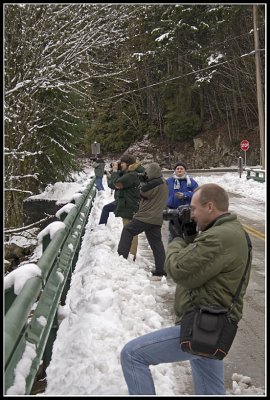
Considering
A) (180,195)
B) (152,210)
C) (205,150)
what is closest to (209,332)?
(180,195)

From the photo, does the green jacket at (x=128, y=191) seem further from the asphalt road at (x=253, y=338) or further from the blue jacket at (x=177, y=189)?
the asphalt road at (x=253, y=338)

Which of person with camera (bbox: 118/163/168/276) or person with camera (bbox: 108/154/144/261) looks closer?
person with camera (bbox: 118/163/168/276)

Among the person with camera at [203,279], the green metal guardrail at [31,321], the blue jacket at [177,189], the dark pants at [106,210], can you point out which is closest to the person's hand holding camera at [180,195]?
the blue jacket at [177,189]

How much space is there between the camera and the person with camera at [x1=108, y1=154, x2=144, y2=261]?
794 centimetres

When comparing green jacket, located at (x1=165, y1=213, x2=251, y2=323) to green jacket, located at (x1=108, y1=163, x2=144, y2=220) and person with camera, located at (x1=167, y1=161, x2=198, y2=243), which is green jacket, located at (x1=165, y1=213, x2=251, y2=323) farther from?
green jacket, located at (x1=108, y1=163, x2=144, y2=220)

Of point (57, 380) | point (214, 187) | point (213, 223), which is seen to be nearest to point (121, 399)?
point (57, 380)

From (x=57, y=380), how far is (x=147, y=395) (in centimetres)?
113

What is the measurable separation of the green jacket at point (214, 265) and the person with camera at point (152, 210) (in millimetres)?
4235

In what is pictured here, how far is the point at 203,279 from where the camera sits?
2.79 metres

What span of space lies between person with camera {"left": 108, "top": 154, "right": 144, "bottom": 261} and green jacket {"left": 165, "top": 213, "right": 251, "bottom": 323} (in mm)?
5045

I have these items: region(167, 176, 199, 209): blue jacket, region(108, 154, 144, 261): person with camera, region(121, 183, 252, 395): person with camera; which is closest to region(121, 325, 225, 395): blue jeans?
region(121, 183, 252, 395): person with camera

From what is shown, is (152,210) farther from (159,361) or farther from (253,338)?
(159,361)

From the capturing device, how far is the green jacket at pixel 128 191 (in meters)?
7.94

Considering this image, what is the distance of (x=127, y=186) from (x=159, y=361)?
5094mm
